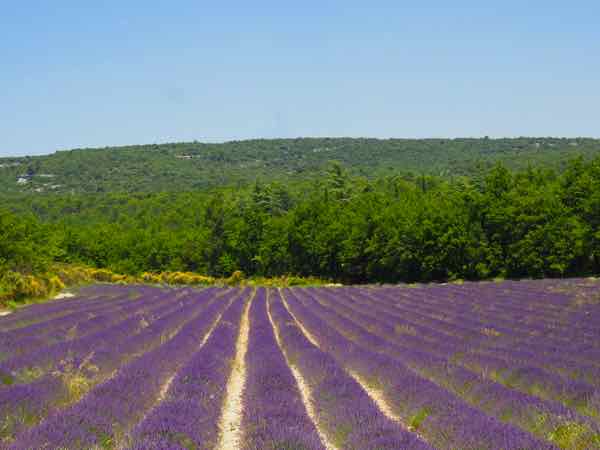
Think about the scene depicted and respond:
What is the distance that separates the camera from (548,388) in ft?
27.3

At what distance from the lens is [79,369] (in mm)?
9531

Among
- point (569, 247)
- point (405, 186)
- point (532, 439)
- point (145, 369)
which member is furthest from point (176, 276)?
point (532, 439)

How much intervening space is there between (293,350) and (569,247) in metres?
37.3

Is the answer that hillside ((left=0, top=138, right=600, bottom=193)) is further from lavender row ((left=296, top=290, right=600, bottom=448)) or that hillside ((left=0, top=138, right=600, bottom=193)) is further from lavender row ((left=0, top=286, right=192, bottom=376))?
lavender row ((left=296, top=290, right=600, bottom=448))

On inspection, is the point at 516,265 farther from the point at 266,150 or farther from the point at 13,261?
the point at 266,150

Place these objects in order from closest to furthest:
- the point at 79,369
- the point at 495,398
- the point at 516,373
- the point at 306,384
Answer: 1. the point at 495,398
2. the point at 516,373
3. the point at 79,369
4. the point at 306,384

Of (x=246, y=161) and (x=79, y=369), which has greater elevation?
(x=246, y=161)

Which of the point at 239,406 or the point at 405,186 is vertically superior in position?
the point at 405,186

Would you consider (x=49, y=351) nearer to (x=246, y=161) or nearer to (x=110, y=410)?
(x=110, y=410)

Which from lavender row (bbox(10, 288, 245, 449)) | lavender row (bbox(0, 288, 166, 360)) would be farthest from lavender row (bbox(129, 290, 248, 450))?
lavender row (bbox(0, 288, 166, 360))

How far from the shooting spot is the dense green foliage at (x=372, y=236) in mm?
45219

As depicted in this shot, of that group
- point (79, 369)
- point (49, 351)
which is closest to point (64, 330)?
point (49, 351)

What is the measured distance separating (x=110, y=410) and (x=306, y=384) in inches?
155

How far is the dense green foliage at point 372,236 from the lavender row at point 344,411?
72.0ft
